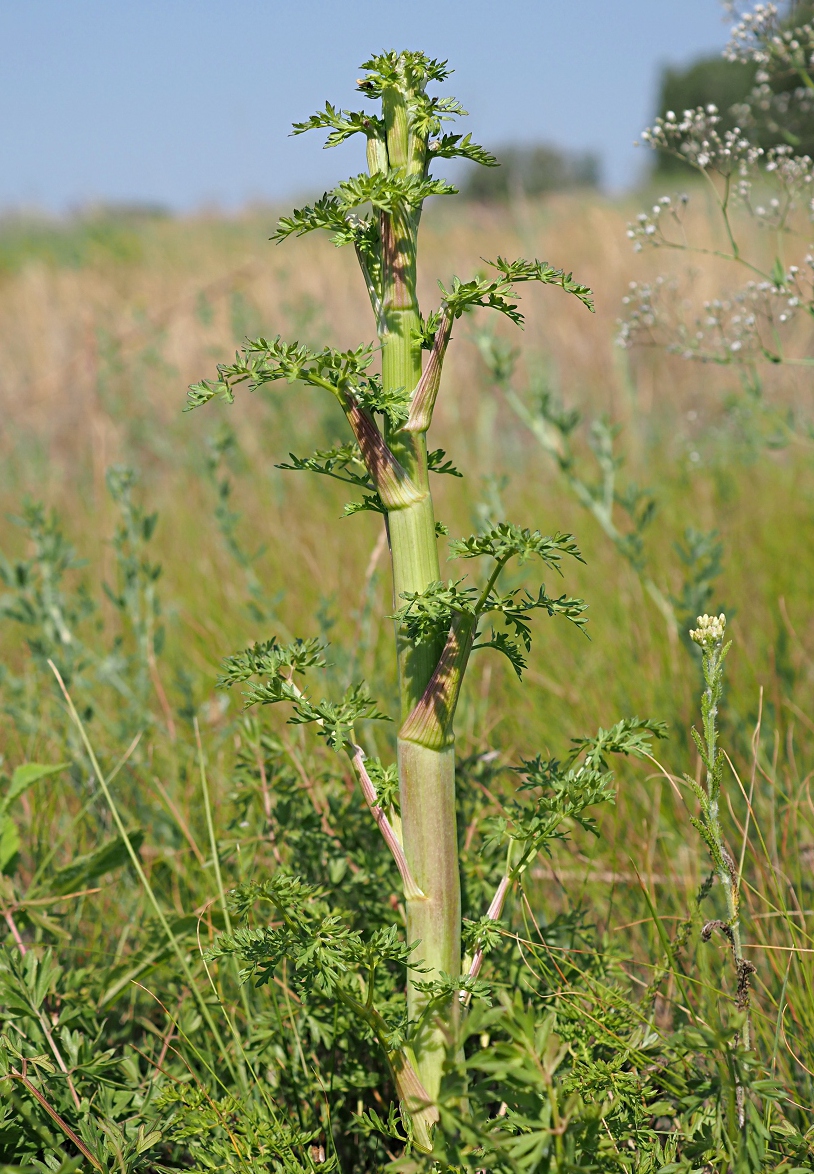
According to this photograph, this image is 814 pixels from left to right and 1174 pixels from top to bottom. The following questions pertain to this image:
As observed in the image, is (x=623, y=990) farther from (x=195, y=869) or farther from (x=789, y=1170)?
(x=195, y=869)

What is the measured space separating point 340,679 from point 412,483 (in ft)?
3.86

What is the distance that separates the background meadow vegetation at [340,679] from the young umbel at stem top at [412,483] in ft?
0.98

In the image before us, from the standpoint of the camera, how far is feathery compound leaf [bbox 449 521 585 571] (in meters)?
1.02

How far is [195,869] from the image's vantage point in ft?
5.78

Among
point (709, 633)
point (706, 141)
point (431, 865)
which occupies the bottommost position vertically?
point (431, 865)

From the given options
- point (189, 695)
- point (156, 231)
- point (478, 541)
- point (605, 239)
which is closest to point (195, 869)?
point (189, 695)

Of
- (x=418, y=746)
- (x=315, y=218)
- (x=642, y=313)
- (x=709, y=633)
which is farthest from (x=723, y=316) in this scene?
(x=418, y=746)

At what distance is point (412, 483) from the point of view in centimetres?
111

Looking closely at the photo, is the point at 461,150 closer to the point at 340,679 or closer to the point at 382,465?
the point at 382,465

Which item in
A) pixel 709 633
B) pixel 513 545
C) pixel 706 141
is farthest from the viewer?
pixel 706 141

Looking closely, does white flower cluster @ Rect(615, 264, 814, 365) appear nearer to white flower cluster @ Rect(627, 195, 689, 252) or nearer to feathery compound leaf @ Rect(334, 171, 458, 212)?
white flower cluster @ Rect(627, 195, 689, 252)

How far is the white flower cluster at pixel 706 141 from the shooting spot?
1.86 m

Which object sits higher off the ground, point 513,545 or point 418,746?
point 513,545

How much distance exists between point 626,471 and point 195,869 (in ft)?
11.8
